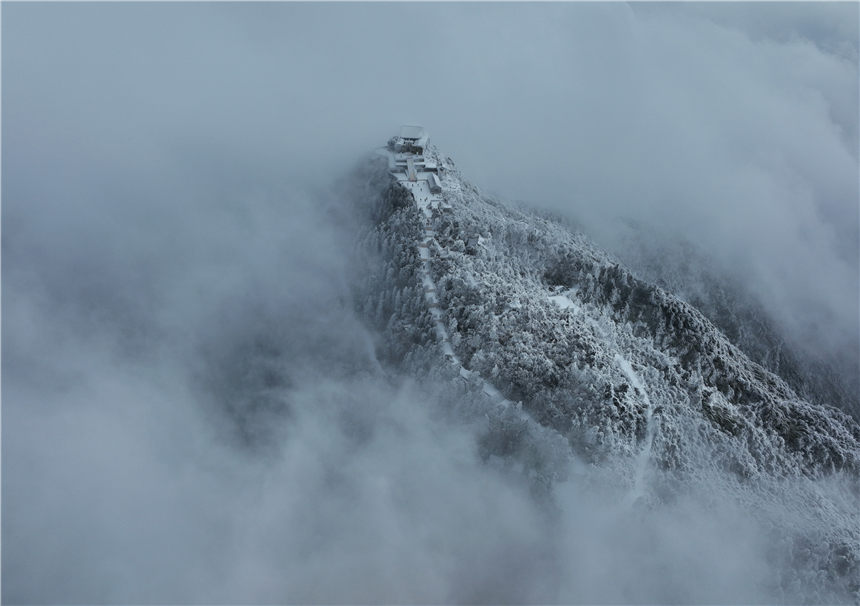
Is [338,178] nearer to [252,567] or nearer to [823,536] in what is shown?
[252,567]

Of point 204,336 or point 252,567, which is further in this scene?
point 204,336

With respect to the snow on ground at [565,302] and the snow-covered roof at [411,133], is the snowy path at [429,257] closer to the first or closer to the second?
the snow-covered roof at [411,133]

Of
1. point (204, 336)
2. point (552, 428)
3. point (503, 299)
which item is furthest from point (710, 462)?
point (204, 336)

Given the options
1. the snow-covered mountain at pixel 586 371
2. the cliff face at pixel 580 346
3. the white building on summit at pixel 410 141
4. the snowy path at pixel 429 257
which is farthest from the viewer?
the white building on summit at pixel 410 141

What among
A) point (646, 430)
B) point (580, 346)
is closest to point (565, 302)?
point (580, 346)

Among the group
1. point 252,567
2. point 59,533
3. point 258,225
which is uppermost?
point 258,225

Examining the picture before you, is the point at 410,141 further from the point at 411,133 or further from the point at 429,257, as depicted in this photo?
the point at 429,257

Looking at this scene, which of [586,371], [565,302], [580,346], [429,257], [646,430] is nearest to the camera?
[586,371]

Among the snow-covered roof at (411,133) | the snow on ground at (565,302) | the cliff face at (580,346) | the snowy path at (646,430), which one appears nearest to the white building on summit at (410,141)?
the snow-covered roof at (411,133)

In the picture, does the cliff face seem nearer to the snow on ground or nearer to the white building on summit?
the snow on ground
